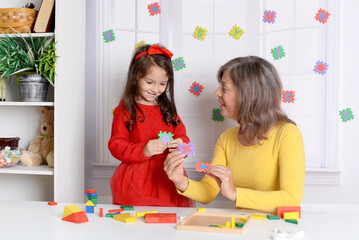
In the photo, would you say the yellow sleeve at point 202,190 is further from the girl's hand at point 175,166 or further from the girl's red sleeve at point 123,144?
the girl's red sleeve at point 123,144

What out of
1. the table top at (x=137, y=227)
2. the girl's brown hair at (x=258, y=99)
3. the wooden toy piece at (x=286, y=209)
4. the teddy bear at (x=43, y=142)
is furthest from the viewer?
the teddy bear at (x=43, y=142)

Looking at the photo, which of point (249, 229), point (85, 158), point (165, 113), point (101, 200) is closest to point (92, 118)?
point (85, 158)

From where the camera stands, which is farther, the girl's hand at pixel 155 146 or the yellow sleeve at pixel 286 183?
the girl's hand at pixel 155 146

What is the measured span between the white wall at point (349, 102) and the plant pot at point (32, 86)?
6.31ft

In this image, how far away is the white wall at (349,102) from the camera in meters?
2.57

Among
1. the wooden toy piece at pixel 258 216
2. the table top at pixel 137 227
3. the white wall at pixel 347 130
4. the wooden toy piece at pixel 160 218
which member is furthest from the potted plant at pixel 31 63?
the white wall at pixel 347 130

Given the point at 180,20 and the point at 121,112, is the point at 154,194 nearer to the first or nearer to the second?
the point at 121,112

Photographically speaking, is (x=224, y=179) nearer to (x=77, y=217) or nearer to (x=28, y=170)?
(x=77, y=217)

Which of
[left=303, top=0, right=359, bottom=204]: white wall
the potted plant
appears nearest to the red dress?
the potted plant

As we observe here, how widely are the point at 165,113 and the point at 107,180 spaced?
2.86 ft

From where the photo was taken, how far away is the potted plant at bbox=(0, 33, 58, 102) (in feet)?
8.25

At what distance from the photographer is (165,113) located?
2.24m

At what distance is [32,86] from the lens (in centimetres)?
256

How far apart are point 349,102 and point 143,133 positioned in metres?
1.36
